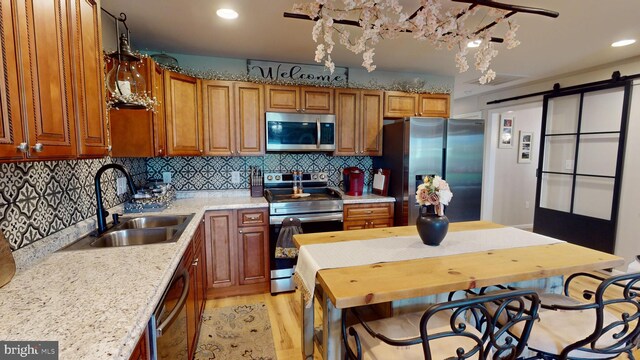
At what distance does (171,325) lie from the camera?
1244 millimetres

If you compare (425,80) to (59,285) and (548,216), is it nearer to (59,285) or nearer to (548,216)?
(548,216)

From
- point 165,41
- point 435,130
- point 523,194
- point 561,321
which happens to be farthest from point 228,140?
point 523,194

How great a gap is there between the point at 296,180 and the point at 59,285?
8.21 ft

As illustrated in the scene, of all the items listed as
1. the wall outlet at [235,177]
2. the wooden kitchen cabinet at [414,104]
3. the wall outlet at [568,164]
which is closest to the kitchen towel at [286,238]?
the wall outlet at [235,177]

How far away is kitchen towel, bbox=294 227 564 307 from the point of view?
1442mm

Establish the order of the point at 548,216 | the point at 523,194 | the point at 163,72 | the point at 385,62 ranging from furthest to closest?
the point at 523,194 < the point at 548,216 < the point at 385,62 < the point at 163,72

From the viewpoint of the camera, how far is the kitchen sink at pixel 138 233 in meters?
1.67

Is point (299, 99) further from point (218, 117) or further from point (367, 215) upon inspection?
point (367, 215)

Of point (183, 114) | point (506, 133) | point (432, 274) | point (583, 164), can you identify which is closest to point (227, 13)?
point (183, 114)

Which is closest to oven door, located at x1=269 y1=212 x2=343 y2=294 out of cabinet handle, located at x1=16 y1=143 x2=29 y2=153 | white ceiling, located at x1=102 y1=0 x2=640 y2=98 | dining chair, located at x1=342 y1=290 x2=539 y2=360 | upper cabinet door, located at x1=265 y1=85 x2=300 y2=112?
upper cabinet door, located at x1=265 y1=85 x2=300 y2=112

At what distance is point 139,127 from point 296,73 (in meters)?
1.84

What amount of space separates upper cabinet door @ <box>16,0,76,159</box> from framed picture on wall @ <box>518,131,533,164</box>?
250 inches

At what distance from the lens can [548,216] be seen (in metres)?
4.20

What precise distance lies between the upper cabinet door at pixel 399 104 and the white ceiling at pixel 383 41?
1.17ft
